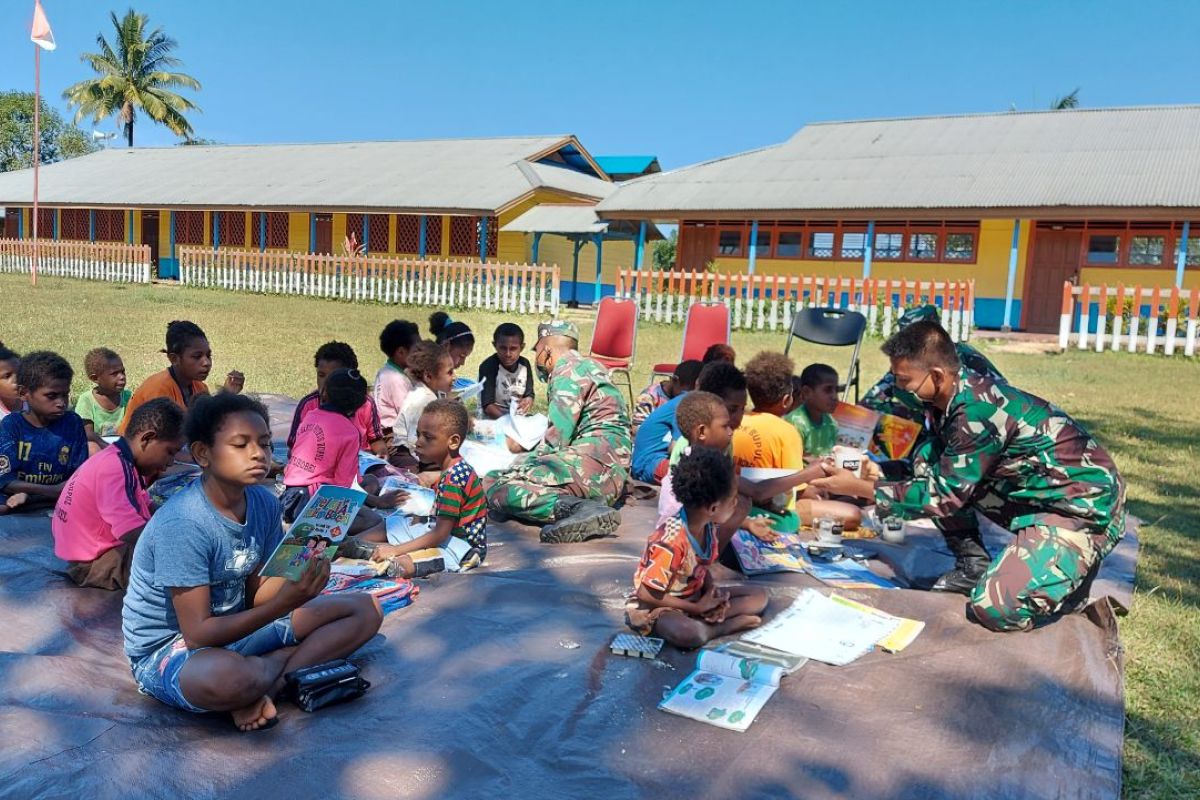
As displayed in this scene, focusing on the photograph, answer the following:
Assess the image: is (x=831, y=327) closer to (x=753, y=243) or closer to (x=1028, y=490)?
(x=1028, y=490)

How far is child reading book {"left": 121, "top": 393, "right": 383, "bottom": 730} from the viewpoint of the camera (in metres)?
2.67

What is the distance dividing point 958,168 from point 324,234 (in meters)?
18.9

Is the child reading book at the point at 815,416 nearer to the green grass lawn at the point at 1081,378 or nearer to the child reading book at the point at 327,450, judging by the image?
the green grass lawn at the point at 1081,378

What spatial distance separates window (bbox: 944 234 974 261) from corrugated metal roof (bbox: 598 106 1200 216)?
4.95 feet

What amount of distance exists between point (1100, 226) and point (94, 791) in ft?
71.8

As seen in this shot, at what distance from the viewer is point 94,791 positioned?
7.75ft

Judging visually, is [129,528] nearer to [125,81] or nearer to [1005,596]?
[1005,596]

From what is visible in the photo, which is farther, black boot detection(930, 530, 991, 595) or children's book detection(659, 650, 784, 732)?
black boot detection(930, 530, 991, 595)

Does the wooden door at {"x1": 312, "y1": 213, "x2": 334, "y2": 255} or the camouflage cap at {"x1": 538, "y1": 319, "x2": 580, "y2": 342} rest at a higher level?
the wooden door at {"x1": 312, "y1": 213, "x2": 334, "y2": 255}

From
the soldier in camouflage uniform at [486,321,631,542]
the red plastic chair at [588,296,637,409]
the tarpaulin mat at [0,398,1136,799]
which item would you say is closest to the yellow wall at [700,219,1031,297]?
the red plastic chair at [588,296,637,409]

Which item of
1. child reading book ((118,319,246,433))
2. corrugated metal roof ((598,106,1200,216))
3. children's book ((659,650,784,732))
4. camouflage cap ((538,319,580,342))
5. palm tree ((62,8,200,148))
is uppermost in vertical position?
palm tree ((62,8,200,148))

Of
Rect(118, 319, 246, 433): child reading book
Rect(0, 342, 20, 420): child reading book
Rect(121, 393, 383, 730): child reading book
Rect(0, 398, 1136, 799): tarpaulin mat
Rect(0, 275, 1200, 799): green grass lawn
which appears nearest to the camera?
Rect(0, 398, 1136, 799): tarpaulin mat

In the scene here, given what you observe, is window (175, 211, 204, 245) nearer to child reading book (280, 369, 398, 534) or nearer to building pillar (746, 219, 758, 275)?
building pillar (746, 219, 758, 275)

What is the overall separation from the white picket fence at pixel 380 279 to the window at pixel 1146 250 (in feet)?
40.2
